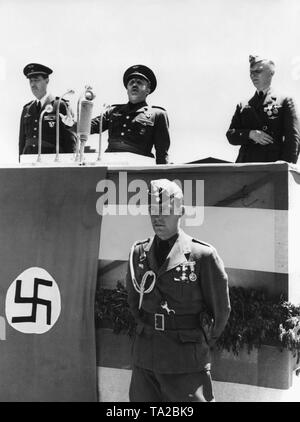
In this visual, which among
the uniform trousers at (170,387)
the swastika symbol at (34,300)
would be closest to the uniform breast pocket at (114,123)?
the swastika symbol at (34,300)

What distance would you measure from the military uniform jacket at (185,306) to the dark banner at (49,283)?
67 centimetres

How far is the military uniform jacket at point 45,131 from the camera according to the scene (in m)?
5.34

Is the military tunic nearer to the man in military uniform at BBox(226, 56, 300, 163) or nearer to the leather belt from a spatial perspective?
the leather belt

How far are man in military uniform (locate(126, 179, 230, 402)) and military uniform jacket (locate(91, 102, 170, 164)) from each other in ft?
5.56

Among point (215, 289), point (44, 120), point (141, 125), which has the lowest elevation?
point (215, 289)

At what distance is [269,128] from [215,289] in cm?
188

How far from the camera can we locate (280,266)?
3488 millimetres

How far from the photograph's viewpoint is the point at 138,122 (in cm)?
501

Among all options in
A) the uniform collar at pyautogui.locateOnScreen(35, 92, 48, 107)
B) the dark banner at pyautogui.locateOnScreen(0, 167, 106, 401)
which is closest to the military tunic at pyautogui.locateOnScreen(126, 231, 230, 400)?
the dark banner at pyautogui.locateOnScreen(0, 167, 106, 401)

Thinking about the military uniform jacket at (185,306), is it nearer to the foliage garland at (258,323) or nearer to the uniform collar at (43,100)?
the foliage garland at (258,323)

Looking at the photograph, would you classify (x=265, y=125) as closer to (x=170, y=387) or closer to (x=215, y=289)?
(x=215, y=289)

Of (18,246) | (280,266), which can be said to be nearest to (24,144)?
(18,246)

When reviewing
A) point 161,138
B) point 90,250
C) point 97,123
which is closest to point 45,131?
point 97,123
